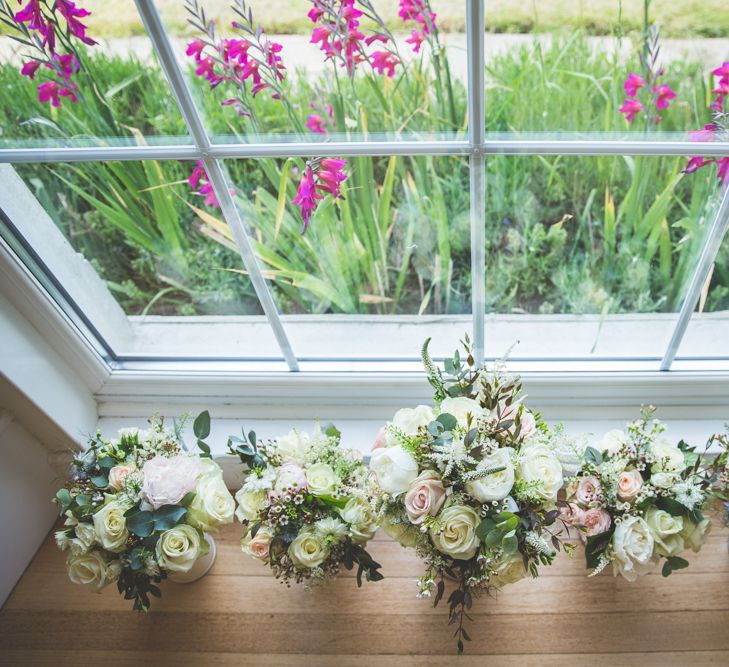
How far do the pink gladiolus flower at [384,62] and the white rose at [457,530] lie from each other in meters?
0.75

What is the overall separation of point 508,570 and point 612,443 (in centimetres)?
34

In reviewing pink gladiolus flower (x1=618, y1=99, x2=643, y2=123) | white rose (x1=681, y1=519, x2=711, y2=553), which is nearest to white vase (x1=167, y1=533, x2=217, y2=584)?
white rose (x1=681, y1=519, x2=711, y2=553)

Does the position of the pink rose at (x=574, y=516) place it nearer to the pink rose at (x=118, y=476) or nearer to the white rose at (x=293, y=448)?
the white rose at (x=293, y=448)

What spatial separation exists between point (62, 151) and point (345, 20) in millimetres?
576

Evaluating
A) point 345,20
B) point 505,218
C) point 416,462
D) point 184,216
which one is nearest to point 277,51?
point 345,20

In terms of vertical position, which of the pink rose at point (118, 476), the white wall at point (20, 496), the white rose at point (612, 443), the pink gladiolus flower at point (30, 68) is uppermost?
the pink gladiolus flower at point (30, 68)

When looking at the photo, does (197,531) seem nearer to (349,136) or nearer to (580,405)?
(349,136)

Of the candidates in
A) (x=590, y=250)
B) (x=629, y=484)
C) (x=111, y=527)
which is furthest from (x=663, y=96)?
(x=111, y=527)

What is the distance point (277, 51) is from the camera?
108 centimetres

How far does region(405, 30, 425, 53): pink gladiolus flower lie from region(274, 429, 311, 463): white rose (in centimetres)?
Answer: 76

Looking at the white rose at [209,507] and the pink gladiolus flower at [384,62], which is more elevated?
the pink gladiolus flower at [384,62]

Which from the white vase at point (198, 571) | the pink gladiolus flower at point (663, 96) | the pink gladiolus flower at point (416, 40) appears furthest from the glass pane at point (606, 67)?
the white vase at point (198, 571)

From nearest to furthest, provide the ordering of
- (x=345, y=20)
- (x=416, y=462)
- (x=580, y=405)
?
(x=345, y=20)
(x=416, y=462)
(x=580, y=405)

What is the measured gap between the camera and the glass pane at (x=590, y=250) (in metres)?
1.20
